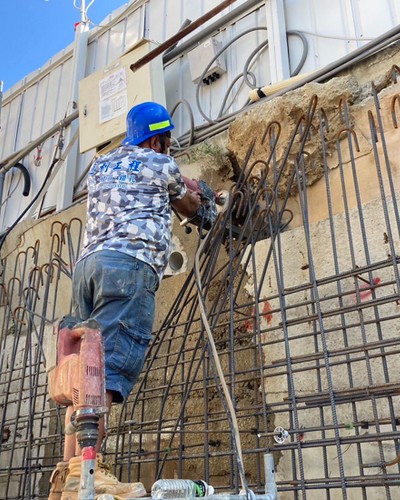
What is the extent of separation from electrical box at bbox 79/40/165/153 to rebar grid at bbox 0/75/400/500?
1.60 meters

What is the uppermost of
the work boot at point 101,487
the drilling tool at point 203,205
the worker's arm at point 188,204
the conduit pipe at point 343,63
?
the conduit pipe at point 343,63

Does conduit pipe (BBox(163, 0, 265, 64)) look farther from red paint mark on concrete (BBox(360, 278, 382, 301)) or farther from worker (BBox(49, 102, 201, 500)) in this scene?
red paint mark on concrete (BBox(360, 278, 382, 301))

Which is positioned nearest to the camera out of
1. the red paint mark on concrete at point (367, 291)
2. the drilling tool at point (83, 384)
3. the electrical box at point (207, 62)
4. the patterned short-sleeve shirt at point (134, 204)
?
the drilling tool at point (83, 384)

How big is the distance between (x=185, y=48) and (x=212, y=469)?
3.37 metres

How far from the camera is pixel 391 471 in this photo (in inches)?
93.5

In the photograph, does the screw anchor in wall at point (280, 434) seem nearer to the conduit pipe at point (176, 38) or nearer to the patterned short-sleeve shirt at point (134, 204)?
the patterned short-sleeve shirt at point (134, 204)

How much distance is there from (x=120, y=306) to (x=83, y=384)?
25.6 inches

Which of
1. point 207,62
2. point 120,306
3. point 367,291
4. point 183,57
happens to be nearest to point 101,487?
point 120,306

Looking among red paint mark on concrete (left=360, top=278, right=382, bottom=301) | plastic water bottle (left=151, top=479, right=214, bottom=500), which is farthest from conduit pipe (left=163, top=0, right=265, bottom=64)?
plastic water bottle (left=151, top=479, right=214, bottom=500)

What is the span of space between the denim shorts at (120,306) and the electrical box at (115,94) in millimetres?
2648

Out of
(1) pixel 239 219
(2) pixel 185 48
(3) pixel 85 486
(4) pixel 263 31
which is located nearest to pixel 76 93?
(2) pixel 185 48

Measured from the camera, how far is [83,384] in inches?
62.9

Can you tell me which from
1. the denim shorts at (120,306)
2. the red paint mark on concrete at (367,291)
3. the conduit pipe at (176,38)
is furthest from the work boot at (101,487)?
the conduit pipe at (176,38)

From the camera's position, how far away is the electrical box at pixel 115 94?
15.7ft
